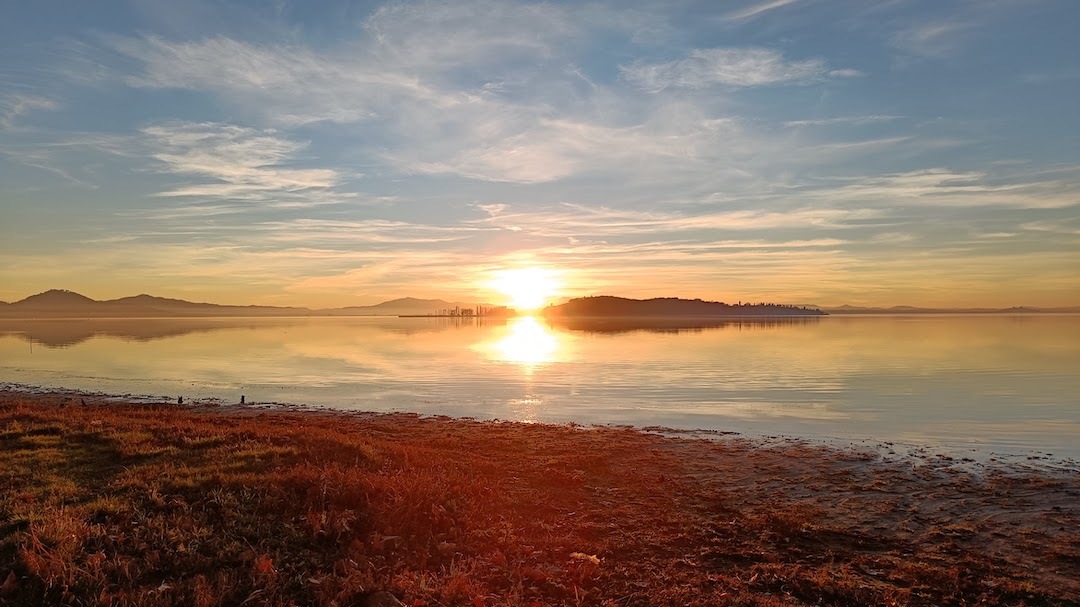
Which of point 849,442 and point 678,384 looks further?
point 678,384

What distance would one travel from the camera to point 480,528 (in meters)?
13.1

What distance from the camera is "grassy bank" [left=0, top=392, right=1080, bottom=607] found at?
32.6 feet

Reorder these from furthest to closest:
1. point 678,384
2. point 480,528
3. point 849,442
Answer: point 678,384 < point 849,442 < point 480,528

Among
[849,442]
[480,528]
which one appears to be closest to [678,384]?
[849,442]

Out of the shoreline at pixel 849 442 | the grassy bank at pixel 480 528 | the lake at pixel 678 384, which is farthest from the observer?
the lake at pixel 678 384

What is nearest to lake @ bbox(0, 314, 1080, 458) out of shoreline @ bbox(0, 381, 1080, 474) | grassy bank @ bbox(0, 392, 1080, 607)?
shoreline @ bbox(0, 381, 1080, 474)

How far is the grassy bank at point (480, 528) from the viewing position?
32.6 feet

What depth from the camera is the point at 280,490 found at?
516 inches

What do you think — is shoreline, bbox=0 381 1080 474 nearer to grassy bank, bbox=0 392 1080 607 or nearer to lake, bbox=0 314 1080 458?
lake, bbox=0 314 1080 458

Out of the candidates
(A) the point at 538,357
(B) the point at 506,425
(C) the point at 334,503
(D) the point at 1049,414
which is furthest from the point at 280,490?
(A) the point at 538,357

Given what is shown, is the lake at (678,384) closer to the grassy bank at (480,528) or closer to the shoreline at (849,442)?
the shoreline at (849,442)

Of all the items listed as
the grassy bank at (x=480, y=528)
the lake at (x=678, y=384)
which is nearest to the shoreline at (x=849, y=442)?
the lake at (x=678, y=384)

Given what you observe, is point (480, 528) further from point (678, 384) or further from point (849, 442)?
point (678, 384)

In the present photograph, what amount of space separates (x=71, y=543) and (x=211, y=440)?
29.4 feet
